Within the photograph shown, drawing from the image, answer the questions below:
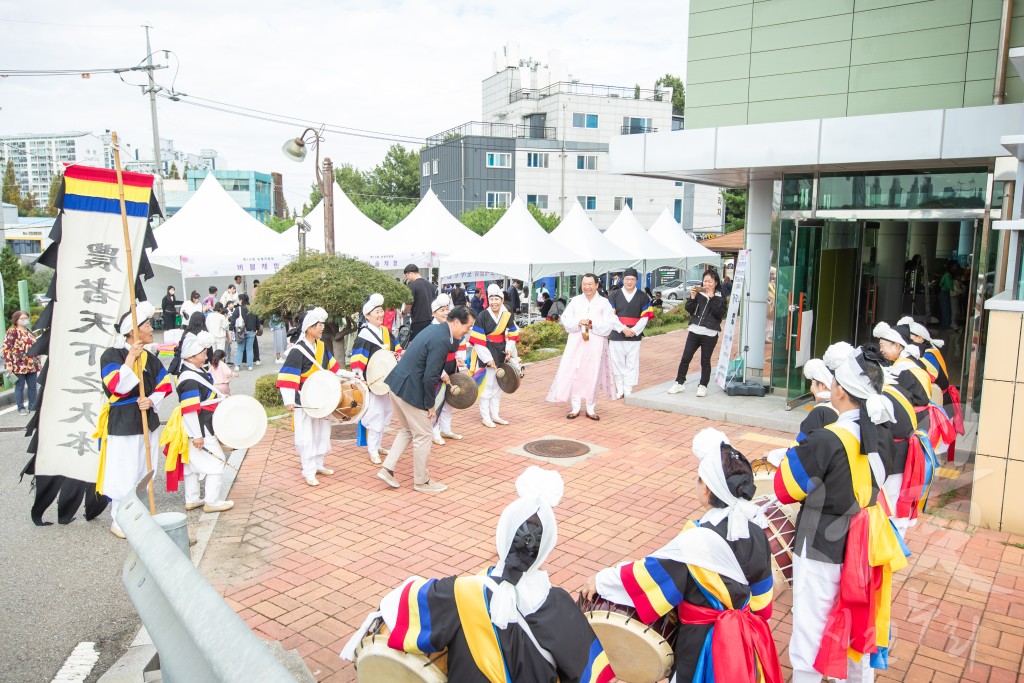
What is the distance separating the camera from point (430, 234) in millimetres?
20312

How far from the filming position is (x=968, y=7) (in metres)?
8.44

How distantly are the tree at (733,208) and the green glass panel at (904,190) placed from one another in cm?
3263

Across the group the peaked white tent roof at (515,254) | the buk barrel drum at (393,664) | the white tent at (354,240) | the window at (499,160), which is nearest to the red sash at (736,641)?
the buk barrel drum at (393,664)

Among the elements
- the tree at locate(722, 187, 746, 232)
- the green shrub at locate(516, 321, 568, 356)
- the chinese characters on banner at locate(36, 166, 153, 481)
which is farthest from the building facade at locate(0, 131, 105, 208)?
the chinese characters on banner at locate(36, 166, 153, 481)

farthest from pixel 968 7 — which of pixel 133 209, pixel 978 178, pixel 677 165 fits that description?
pixel 133 209

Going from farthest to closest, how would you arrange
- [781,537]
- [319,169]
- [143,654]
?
[319,169] < [143,654] < [781,537]

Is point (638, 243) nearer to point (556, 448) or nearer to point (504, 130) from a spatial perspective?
point (556, 448)

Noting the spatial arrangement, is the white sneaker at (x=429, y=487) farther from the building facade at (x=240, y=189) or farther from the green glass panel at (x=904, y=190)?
the building facade at (x=240, y=189)

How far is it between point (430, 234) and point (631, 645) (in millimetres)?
18149

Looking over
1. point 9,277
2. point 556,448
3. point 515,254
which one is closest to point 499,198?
point 515,254

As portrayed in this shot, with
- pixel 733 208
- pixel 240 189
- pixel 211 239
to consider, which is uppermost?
pixel 240 189

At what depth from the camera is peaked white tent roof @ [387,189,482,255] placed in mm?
19953

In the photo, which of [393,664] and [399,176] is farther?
[399,176]

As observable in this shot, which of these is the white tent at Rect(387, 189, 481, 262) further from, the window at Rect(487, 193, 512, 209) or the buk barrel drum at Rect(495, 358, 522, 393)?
the window at Rect(487, 193, 512, 209)
